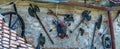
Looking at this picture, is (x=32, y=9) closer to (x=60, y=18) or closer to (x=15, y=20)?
(x=15, y=20)

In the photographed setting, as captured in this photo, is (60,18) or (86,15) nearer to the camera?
(60,18)

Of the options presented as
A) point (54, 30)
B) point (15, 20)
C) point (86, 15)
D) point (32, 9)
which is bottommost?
point (54, 30)

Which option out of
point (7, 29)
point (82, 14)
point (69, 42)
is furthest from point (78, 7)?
point (7, 29)

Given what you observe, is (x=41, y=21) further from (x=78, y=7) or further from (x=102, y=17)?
(x=102, y=17)

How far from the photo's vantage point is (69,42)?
9125 mm

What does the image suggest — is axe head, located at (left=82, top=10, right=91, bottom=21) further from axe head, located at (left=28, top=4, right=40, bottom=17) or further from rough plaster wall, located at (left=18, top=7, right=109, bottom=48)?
axe head, located at (left=28, top=4, right=40, bottom=17)

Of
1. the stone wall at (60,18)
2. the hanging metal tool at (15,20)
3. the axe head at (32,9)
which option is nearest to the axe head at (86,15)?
the stone wall at (60,18)

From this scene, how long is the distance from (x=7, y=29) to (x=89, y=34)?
3673 millimetres

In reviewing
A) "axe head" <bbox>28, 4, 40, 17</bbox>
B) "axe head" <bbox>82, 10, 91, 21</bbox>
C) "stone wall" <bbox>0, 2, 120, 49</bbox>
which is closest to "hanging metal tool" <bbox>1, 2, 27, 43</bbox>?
"stone wall" <bbox>0, 2, 120, 49</bbox>

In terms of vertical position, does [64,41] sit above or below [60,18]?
below

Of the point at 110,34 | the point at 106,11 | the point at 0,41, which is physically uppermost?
the point at 0,41

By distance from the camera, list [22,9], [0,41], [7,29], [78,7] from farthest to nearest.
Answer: [78,7] < [22,9] < [7,29] < [0,41]

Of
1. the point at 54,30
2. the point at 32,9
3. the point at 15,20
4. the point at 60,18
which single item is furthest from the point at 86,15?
the point at 15,20

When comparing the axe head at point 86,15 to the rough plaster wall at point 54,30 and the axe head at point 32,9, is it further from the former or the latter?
the axe head at point 32,9
